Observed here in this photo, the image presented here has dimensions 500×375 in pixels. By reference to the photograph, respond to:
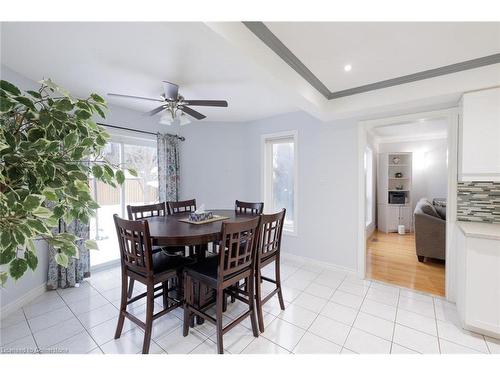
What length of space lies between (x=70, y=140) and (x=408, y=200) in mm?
6517

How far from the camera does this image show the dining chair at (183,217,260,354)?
1638 mm

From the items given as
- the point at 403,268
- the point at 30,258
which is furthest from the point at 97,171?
the point at 403,268

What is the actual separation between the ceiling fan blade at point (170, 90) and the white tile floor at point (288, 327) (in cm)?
215

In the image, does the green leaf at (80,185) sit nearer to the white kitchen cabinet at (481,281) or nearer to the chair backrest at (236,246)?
the chair backrest at (236,246)

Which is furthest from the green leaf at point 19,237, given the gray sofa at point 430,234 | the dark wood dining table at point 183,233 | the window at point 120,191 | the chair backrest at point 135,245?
the gray sofa at point 430,234

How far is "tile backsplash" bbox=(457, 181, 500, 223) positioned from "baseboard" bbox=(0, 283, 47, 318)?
4.64 meters

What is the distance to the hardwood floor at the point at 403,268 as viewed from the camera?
110 inches

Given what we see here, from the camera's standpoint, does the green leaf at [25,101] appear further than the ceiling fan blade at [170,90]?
No

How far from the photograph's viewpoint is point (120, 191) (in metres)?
3.50

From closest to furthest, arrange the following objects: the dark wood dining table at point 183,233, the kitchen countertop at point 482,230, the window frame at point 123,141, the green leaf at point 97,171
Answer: the green leaf at point 97,171 → the dark wood dining table at point 183,233 → the kitchen countertop at point 482,230 → the window frame at point 123,141

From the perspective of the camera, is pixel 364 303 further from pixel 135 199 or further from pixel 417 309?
pixel 135 199

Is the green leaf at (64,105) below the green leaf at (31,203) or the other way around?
the other way around
